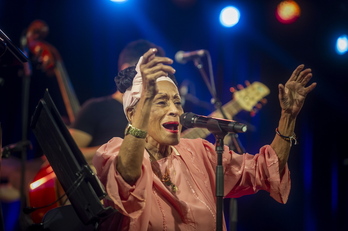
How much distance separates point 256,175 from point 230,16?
4.01 m

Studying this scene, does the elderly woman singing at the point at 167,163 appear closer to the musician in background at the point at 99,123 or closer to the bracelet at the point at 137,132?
the bracelet at the point at 137,132

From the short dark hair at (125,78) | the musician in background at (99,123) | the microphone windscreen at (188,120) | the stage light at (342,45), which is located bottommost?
the microphone windscreen at (188,120)

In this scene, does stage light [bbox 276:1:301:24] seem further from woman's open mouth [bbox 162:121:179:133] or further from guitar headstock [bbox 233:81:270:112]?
woman's open mouth [bbox 162:121:179:133]

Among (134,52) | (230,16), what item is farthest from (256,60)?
(134,52)

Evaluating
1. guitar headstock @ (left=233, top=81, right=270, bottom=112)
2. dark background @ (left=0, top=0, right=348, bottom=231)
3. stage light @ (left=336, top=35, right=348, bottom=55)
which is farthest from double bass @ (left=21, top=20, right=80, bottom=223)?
stage light @ (left=336, top=35, right=348, bottom=55)

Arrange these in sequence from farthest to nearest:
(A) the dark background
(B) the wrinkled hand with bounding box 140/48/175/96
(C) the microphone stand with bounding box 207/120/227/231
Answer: (A) the dark background, (C) the microphone stand with bounding box 207/120/227/231, (B) the wrinkled hand with bounding box 140/48/175/96

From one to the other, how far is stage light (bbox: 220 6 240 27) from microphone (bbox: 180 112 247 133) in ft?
13.4

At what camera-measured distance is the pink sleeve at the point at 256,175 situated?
2723 millimetres

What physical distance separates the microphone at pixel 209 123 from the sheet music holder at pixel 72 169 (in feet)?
2.21

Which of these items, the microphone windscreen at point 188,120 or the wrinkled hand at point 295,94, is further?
the wrinkled hand at point 295,94

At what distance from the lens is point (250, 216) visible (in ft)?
20.1

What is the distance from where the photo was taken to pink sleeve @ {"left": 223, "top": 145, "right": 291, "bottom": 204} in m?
2.72

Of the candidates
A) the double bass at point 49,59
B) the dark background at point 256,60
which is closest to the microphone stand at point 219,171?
the double bass at point 49,59

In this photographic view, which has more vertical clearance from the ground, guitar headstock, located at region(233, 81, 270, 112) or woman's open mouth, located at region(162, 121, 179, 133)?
guitar headstock, located at region(233, 81, 270, 112)
